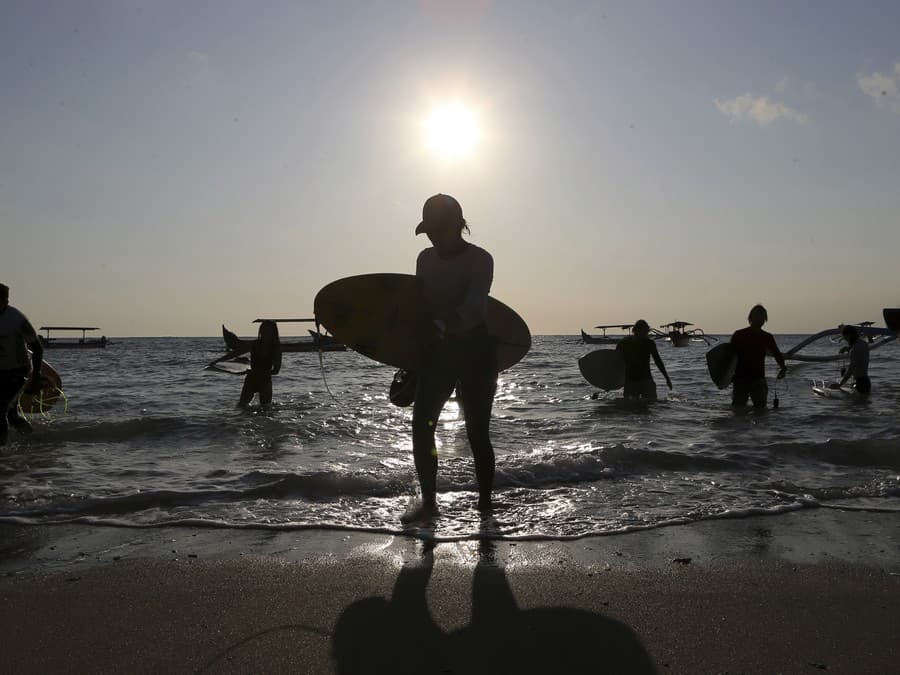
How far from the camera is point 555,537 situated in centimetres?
327

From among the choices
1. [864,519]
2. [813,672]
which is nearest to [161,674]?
[813,672]

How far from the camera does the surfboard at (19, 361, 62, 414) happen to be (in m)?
8.78

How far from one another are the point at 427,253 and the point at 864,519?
2836mm

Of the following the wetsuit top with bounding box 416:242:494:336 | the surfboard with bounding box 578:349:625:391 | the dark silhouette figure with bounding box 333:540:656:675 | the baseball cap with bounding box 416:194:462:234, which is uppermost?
the baseball cap with bounding box 416:194:462:234

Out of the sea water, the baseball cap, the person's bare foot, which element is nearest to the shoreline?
the sea water

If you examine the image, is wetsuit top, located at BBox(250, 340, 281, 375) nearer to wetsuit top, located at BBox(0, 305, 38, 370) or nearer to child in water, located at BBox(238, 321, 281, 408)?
child in water, located at BBox(238, 321, 281, 408)

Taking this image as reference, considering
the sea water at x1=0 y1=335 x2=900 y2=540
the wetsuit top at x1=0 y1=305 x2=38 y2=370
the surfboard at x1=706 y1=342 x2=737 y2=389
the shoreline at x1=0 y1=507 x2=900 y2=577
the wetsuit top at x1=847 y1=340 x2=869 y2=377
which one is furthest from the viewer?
the wetsuit top at x1=847 y1=340 x2=869 y2=377

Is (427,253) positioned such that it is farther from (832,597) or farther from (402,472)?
(832,597)

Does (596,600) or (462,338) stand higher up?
(462,338)

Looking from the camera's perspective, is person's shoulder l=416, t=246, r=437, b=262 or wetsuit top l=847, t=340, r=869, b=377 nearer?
person's shoulder l=416, t=246, r=437, b=262

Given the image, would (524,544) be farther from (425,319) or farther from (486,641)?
(425,319)

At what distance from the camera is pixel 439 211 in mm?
3570

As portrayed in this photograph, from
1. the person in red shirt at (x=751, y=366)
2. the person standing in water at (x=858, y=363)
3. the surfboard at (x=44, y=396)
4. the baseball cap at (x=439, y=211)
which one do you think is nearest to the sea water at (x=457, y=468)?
the surfboard at (x=44, y=396)

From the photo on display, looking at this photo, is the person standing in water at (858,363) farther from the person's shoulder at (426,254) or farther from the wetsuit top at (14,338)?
the wetsuit top at (14,338)
